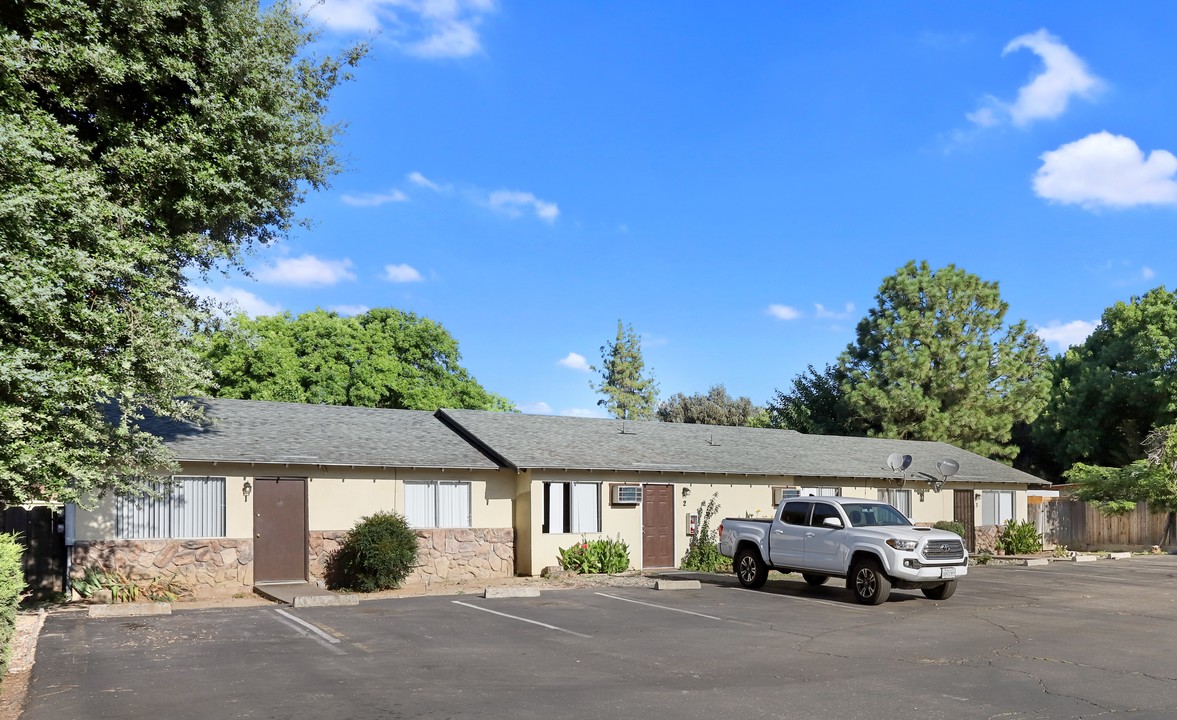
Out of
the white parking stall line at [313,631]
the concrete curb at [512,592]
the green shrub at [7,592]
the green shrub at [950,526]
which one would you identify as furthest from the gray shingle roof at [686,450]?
the green shrub at [7,592]

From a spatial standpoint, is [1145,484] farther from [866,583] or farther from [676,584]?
[676,584]

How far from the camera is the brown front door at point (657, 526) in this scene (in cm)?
2545

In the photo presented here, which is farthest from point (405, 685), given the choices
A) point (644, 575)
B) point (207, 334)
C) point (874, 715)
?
point (644, 575)

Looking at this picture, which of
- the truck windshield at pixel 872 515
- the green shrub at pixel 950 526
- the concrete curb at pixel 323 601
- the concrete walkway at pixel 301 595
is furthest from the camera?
the green shrub at pixel 950 526

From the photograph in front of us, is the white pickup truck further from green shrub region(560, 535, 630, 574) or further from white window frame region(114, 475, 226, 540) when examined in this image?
white window frame region(114, 475, 226, 540)

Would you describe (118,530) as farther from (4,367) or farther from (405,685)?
(405,685)

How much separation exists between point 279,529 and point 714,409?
49.3 meters

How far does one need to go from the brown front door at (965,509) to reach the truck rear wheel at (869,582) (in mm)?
15354

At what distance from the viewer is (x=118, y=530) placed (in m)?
19.1

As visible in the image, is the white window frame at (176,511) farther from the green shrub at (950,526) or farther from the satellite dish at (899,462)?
the green shrub at (950,526)

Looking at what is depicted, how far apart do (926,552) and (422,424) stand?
13.4 m

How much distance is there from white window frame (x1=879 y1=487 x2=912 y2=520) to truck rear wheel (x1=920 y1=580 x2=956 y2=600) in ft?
38.3

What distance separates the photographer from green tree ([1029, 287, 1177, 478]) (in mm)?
45719

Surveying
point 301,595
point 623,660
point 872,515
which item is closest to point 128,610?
point 301,595
